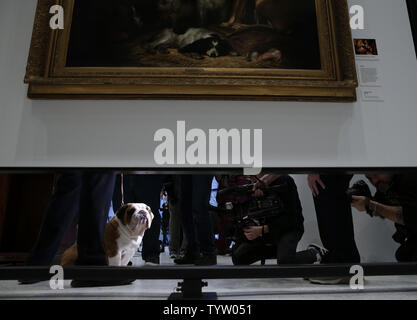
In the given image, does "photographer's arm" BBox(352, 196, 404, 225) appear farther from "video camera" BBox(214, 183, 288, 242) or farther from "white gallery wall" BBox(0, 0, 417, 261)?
"video camera" BBox(214, 183, 288, 242)

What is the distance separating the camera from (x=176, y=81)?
53.9 inches

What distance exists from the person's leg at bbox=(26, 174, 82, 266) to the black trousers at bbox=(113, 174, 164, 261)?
0.61 ft

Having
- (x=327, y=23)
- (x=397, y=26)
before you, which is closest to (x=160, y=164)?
(x=327, y=23)

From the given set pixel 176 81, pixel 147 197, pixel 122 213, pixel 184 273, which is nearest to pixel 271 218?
pixel 184 273

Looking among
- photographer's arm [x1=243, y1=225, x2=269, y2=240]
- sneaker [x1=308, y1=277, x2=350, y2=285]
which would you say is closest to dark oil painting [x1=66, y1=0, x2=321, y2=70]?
photographer's arm [x1=243, y1=225, x2=269, y2=240]

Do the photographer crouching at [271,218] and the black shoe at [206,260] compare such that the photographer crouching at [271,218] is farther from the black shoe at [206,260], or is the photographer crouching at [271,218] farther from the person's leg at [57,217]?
the person's leg at [57,217]

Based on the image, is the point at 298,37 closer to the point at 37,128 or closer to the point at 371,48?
the point at 371,48

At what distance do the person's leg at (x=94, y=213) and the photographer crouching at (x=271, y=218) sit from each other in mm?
593

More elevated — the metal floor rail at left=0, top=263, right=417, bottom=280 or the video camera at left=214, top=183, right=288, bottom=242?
the video camera at left=214, top=183, right=288, bottom=242

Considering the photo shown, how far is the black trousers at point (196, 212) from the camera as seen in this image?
126 cm

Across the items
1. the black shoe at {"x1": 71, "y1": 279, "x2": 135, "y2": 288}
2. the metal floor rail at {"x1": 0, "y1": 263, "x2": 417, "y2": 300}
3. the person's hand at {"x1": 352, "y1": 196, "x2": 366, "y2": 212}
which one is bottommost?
the black shoe at {"x1": 71, "y1": 279, "x2": 135, "y2": 288}

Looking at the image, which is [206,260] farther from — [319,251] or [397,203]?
[397,203]

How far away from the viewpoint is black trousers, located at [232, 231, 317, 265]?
126 cm

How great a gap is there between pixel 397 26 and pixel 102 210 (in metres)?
1.78
